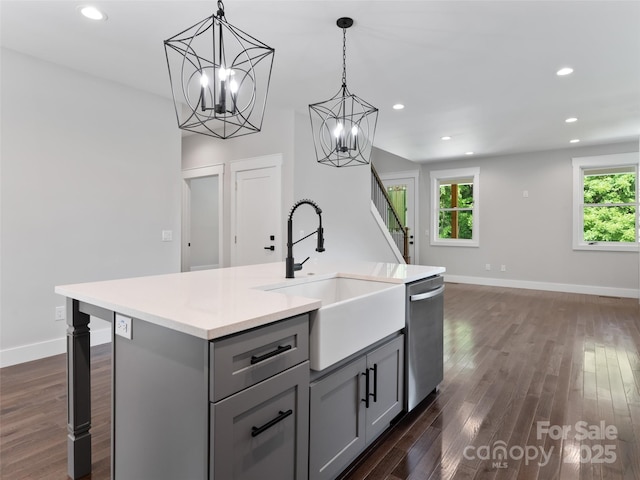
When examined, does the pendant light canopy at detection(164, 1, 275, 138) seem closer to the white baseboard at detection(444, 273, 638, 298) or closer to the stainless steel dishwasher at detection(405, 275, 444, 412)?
the stainless steel dishwasher at detection(405, 275, 444, 412)

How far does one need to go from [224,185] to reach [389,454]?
4.33 metres

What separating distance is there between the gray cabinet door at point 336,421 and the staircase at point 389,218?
4655 mm

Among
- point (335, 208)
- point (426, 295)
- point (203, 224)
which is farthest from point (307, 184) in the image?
point (203, 224)

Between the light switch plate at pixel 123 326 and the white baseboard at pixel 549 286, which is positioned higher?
the light switch plate at pixel 123 326

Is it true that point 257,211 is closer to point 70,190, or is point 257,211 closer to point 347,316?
point 70,190

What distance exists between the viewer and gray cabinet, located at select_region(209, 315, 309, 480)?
3.69 feet

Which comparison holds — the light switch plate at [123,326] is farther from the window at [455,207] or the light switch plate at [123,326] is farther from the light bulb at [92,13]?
the window at [455,207]

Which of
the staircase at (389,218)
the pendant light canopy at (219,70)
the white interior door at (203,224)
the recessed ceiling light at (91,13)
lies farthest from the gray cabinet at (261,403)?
the white interior door at (203,224)

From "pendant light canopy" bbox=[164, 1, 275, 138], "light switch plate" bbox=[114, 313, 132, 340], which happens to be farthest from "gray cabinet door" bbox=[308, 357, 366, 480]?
"pendant light canopy" bbox=[164, 1, 275, 138]

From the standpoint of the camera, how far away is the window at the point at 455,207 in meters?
7.80

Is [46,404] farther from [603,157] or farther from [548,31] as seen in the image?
[603,157]

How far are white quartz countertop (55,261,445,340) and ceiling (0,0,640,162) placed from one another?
5.76 feet

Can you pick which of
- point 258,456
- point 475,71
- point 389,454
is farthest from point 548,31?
point 258,456

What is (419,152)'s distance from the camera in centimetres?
715
